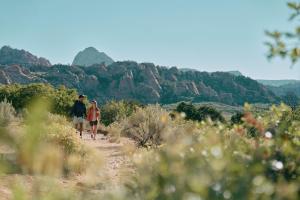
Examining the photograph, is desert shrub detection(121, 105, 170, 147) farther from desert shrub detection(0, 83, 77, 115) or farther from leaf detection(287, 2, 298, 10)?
desert shrub detection(0, 83, 77, 115)

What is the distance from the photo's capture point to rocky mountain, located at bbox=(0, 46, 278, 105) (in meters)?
171

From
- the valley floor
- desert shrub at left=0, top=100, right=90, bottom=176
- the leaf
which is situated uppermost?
the leaf

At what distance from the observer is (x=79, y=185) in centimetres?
1089

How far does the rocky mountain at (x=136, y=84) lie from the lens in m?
171

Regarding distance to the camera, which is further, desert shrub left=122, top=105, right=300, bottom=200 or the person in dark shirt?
the person in dark shirt

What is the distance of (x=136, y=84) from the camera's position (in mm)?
175750

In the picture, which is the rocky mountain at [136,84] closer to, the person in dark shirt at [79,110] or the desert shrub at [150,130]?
the desert shrub at [150,130]

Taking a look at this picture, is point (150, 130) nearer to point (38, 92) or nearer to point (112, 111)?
point (38, 92)

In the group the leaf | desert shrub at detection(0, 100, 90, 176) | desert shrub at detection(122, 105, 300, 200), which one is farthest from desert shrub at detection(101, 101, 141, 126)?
desert shrub at detection(0, 100, 90, 176)

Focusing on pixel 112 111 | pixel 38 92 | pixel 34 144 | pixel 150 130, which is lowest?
pixel 150 130

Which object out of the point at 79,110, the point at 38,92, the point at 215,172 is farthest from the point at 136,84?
the point at 215,172

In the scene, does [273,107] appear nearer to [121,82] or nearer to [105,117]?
[105,117]

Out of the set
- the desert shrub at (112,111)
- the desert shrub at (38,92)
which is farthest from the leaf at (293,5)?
the desert shrub at (112,111)

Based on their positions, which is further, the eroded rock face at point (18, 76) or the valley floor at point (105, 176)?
the eroded rock face at point (18, 76)
